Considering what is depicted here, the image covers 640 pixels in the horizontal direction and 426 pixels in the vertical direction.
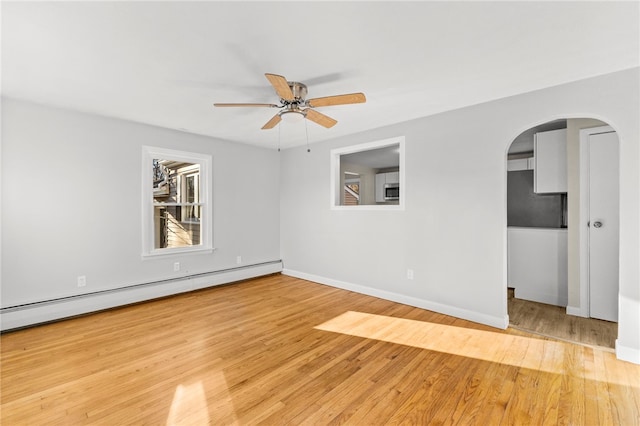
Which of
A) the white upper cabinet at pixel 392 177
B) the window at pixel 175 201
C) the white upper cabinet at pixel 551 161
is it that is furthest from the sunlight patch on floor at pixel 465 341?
the white upper cabinet at pixel 392 177

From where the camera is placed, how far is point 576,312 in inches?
135

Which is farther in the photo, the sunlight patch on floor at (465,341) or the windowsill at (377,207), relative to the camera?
the windowsill at (377,207)

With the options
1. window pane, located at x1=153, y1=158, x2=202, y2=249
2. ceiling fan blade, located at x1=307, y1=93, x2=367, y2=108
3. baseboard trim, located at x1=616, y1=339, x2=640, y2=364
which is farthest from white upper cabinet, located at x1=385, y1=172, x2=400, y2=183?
baseboard trim, located at x1=616, y1=339, x2=640, y2=364

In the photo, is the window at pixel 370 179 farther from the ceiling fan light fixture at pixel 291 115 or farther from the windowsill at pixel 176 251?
the ceiling fan light fixture at pixel 291 115

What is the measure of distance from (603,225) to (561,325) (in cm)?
123

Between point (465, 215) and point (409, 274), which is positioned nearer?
point (465, 215)

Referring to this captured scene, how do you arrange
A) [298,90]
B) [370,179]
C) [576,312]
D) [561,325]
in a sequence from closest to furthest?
[298,90]
[561,325]
[576,312]
[370,179]

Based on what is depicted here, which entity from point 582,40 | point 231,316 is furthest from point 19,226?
point 582,40

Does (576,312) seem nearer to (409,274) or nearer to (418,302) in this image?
(418,302)

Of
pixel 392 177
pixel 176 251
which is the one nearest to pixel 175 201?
pixel 176 251

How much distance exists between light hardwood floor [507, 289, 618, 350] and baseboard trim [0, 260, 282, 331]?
13.8ft

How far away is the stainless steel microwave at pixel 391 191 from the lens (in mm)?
7529

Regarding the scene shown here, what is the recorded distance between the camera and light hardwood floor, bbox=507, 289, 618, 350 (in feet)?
9.33

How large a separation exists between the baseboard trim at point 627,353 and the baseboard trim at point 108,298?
484 centimetres
